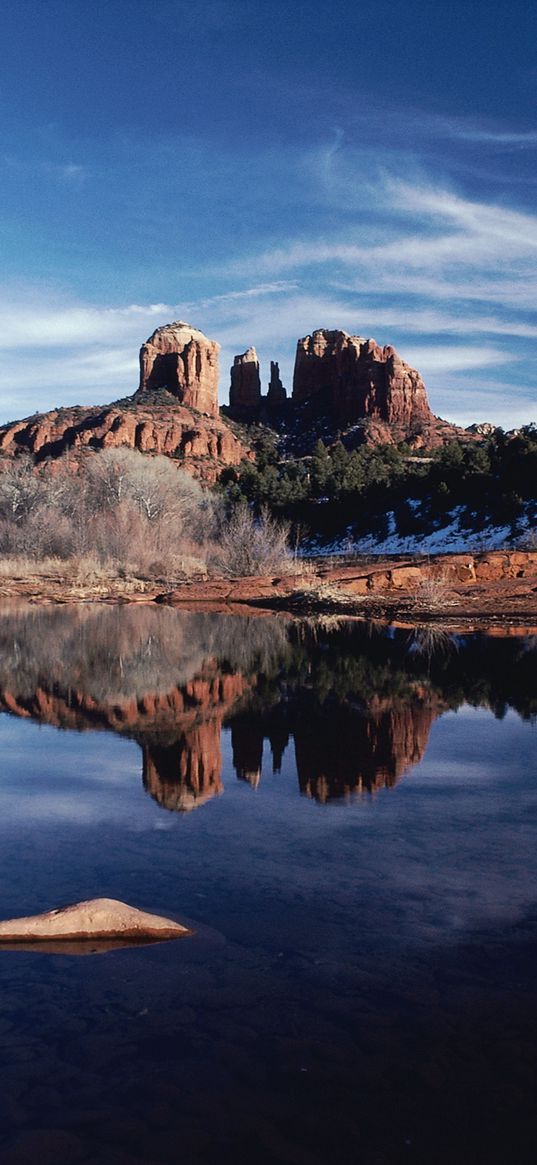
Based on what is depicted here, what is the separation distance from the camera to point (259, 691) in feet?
39.7

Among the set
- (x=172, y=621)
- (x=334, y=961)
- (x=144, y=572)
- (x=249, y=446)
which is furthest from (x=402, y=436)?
(x=334, y=961)

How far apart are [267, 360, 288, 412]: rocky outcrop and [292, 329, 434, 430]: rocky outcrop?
1600mm

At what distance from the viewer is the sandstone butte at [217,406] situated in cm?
8450

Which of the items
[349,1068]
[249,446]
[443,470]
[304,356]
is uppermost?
[304,356]

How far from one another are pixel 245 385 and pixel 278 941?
113173 millimetres

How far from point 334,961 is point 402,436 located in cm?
8723

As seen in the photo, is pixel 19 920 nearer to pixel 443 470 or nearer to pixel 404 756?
pixel 404 756

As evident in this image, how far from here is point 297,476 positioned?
5991cm

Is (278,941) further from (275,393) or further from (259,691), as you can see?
(275,393)

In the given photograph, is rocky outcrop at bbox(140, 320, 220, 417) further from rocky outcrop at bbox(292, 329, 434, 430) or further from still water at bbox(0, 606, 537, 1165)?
still water at bbox(0, 606, 537, 1165)

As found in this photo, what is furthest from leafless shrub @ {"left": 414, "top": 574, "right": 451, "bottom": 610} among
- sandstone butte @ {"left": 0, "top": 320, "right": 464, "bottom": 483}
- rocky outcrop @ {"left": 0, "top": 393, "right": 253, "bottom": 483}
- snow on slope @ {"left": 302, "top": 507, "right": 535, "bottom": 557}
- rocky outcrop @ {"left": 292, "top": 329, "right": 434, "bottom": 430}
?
rocky outcrop @ {"left": 292, "top": 329, "right": 434, "bottom": 430}

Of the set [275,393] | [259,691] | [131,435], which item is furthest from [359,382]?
[259,691]

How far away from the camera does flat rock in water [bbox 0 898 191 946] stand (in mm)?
4367

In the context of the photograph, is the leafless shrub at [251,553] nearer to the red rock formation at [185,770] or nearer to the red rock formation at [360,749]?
the red rock formation at [360,749]
